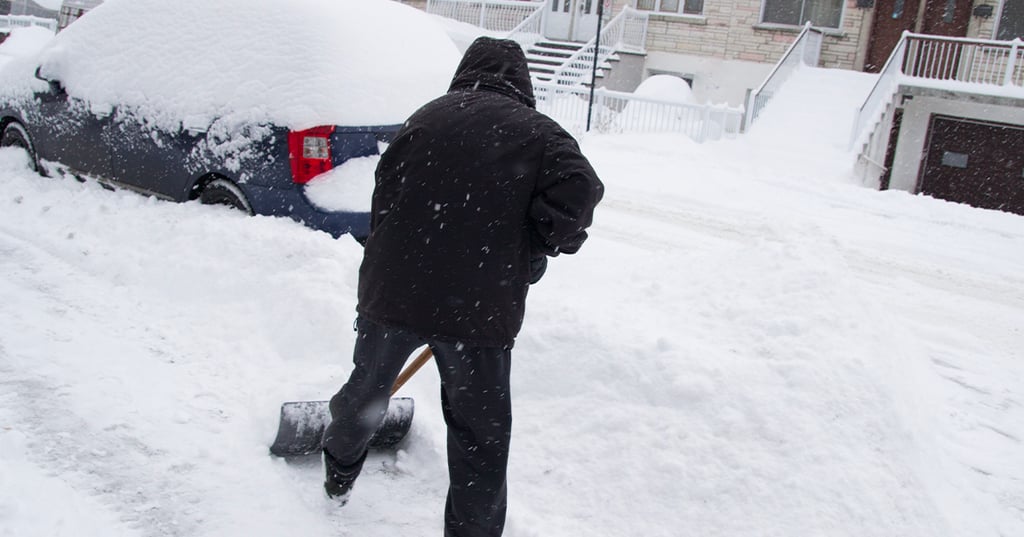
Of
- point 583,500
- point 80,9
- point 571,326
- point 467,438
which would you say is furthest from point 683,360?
point 80,9

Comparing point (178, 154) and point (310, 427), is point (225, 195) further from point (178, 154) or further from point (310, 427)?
point (310, 427)

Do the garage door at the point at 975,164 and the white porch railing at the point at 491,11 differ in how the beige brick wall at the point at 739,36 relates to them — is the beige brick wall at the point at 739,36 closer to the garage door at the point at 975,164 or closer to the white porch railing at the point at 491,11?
the garage door at the point at 975,164

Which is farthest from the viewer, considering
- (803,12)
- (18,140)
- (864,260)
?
(803,12)

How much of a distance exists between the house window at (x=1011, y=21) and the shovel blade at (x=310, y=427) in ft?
57.8

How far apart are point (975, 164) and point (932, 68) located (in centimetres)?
208

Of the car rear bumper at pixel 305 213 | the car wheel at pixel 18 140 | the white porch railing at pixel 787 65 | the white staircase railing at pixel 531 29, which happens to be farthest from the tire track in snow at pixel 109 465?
the white staircase railing at pixel 531 29

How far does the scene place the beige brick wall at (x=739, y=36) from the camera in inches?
701

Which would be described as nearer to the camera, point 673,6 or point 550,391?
point 550,391

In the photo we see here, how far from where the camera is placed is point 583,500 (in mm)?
3279

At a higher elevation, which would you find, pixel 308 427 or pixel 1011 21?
pixel 1011 21

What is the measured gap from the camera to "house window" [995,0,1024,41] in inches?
639

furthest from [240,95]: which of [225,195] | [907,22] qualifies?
[907,22]

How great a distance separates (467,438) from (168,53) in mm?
4510

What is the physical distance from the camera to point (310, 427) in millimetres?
3291
